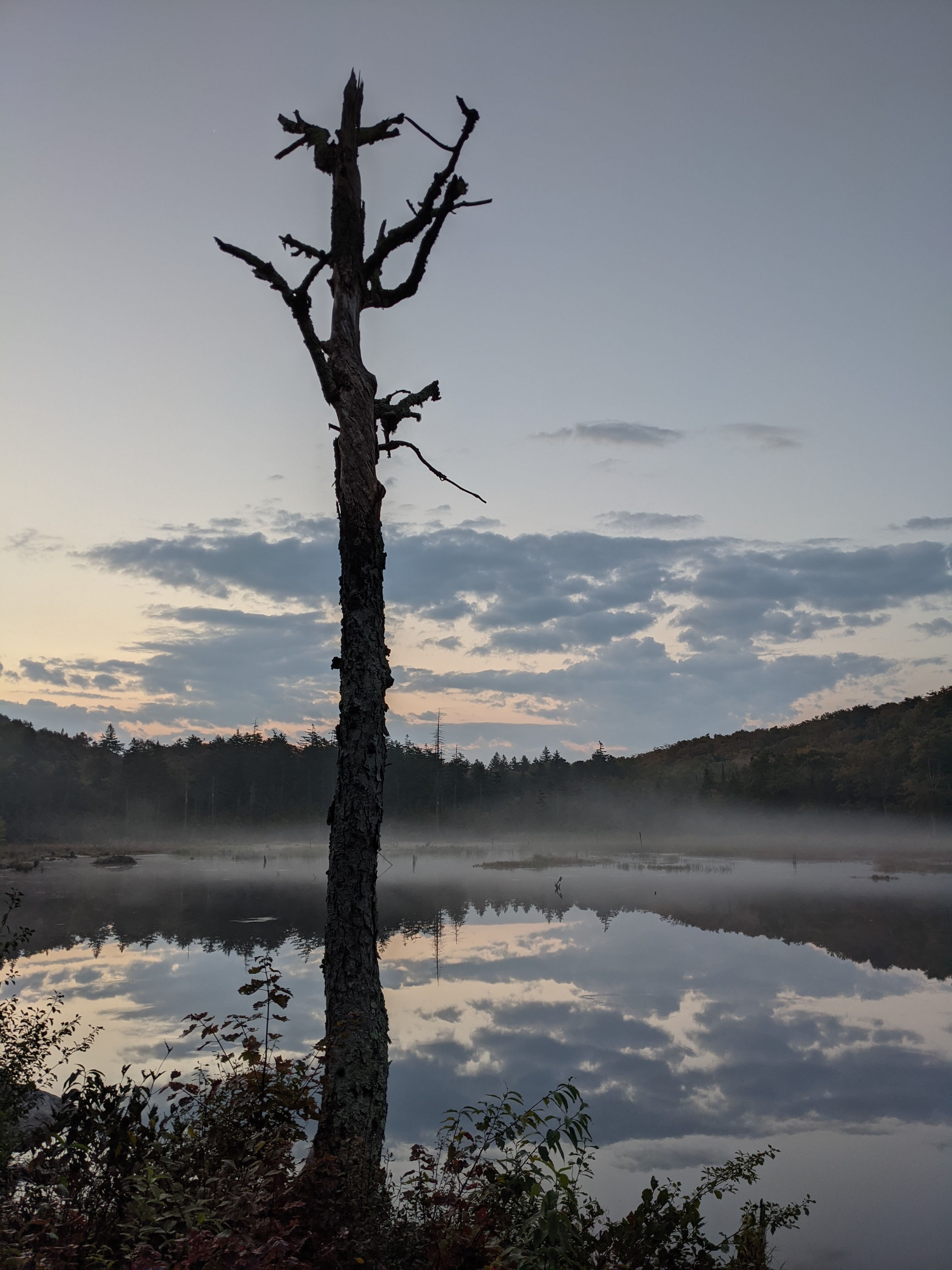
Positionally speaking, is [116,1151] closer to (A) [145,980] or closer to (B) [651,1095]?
(B) [651,1095]

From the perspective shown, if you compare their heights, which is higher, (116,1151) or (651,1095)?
(116,1151)

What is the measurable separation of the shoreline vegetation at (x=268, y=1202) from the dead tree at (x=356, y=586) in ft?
1.18

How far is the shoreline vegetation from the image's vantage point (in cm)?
373

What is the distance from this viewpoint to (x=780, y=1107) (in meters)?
10.9

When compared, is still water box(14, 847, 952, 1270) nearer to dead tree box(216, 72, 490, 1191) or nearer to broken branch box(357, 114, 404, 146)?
dead tree box(216, 72, 490, 1191)

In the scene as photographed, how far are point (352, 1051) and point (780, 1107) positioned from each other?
7674 millimetres

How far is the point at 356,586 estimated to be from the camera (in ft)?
23.0

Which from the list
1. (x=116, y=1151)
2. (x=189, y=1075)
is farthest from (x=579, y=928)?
(x=116, y=1151)

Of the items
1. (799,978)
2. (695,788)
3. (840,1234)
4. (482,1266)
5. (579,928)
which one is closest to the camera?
(482,1266)

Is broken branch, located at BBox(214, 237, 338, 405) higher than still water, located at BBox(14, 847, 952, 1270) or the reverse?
higher

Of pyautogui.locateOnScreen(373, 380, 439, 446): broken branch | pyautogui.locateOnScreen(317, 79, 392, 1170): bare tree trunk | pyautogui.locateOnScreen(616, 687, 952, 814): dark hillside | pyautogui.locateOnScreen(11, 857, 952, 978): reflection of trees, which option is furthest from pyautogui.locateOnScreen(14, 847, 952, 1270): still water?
pyautogui.locateOnScreen(616, 687, 952, 814): dark hillside

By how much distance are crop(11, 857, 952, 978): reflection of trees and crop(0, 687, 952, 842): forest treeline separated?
131ft

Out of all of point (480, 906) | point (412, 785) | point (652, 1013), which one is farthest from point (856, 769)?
point (652, 1013)

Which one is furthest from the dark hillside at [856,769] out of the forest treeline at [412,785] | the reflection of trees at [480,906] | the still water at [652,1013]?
the still water at [652,1013]
